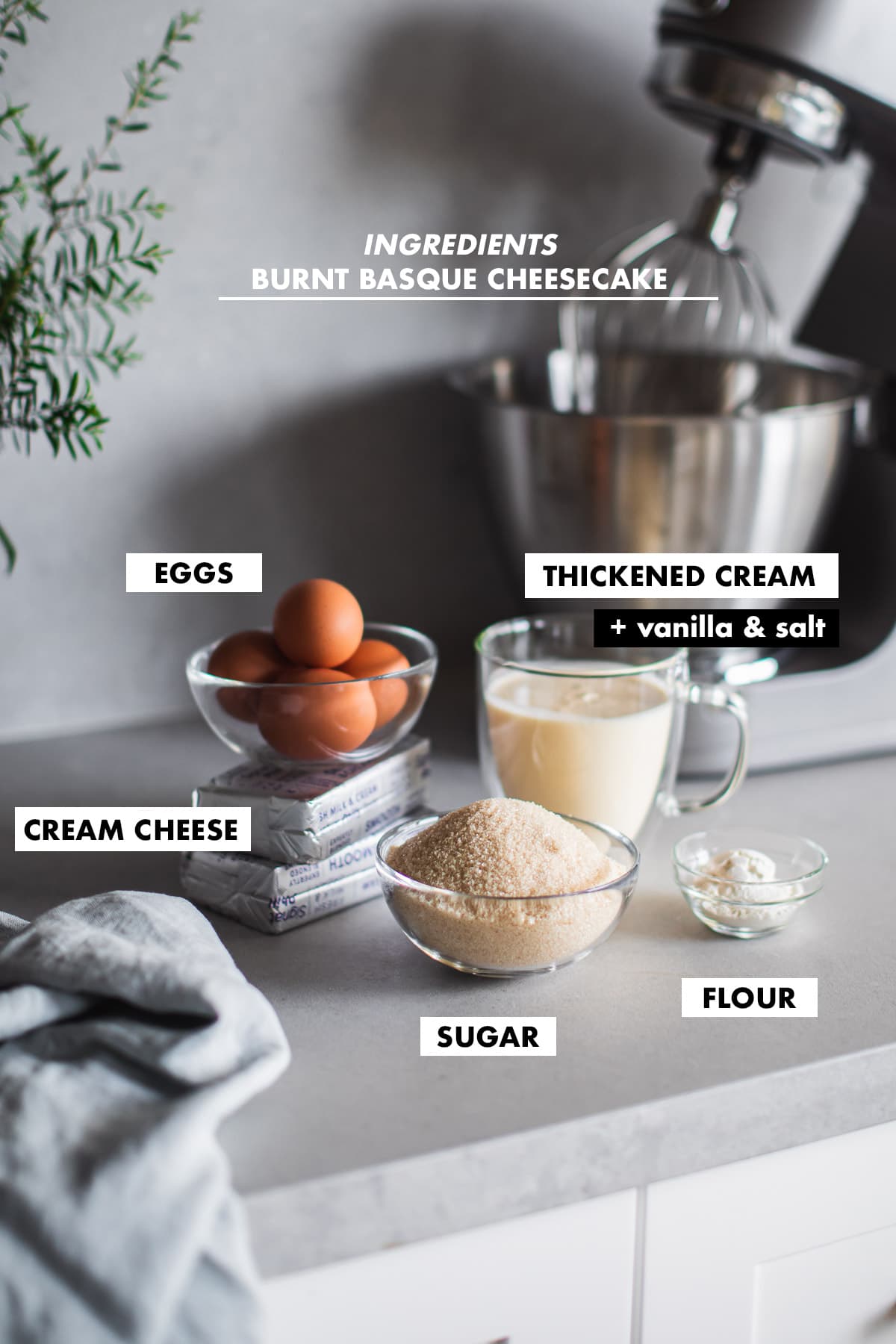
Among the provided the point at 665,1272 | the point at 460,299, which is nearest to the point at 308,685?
the point at 665,1272

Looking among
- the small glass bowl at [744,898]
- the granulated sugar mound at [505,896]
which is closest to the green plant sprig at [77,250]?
the granulated sugar mound at [505,896]

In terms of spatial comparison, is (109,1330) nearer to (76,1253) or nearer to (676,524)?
(76,1253)

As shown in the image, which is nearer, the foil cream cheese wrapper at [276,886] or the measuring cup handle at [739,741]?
the foil cream cheese wrapper at [276,886]

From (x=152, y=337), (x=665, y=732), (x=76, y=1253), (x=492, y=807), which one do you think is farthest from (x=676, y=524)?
(x=76, y=1253)

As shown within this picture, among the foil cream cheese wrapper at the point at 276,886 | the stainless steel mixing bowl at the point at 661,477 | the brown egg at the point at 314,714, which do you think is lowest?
the foil cream cheese wrapper at the point at 276,886

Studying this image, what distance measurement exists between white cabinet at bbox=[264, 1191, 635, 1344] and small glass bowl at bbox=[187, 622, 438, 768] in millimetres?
289

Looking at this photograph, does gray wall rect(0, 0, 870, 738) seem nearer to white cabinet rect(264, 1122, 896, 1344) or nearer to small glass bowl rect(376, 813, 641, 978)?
small glass bowl rect(376, 813, 641, 978)

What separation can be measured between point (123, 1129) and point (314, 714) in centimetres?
27

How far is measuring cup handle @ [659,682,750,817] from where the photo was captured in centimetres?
80

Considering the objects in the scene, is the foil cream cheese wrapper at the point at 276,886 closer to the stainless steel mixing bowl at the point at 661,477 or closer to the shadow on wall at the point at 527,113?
the stainless steel mixing bowl at the point at 661,477

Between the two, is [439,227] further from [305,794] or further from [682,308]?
[305,794]

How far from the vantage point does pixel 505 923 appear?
62 centimetres

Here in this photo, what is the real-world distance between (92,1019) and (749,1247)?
329 mm

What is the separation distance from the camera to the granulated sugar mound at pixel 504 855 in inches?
24.8
